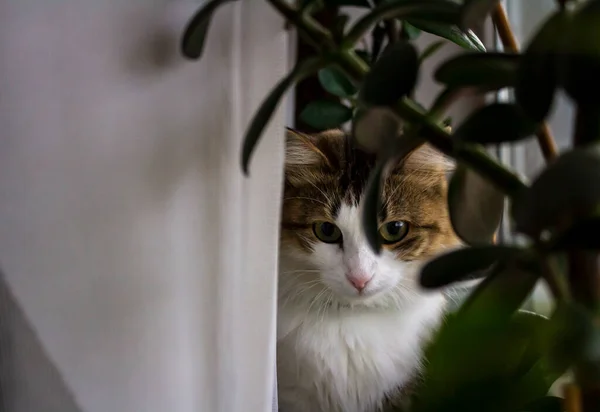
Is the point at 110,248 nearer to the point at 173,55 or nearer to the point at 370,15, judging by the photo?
the point at 173,55

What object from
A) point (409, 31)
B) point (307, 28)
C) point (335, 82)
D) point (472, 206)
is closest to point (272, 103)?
point (307, 28)

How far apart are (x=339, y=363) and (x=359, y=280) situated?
0.44 feet

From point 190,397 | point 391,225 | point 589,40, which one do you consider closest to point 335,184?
point 391,225

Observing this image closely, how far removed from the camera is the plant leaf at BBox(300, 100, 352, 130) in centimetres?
82

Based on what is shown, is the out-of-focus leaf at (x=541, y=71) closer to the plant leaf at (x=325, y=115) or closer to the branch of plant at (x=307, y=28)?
the branch of plant at (x=307, y=28)

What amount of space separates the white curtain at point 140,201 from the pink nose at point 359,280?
9.8 inches

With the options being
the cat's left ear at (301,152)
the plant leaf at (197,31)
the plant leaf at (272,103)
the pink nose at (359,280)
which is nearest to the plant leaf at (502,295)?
the plant leaf at (272,103)

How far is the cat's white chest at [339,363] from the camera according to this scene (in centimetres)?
84

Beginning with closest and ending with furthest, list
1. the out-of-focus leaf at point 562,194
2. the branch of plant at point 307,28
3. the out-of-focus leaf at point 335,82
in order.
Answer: the out-of-focus leaf at point 562,194
the branch of plant at point 307,28
the out-of-focus leaf at point 335,82

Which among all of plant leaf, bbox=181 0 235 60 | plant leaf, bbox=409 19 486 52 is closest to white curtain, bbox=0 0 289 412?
plant leaf, bbox=181 0 235 60

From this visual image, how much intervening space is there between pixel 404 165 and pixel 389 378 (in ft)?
1.17

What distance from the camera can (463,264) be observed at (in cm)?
37

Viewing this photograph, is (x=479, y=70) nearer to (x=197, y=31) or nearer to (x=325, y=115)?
(x=197, y=31)

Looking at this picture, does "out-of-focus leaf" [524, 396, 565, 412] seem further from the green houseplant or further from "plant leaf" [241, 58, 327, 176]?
"plant leaf" [241, 58, 327, 176]
